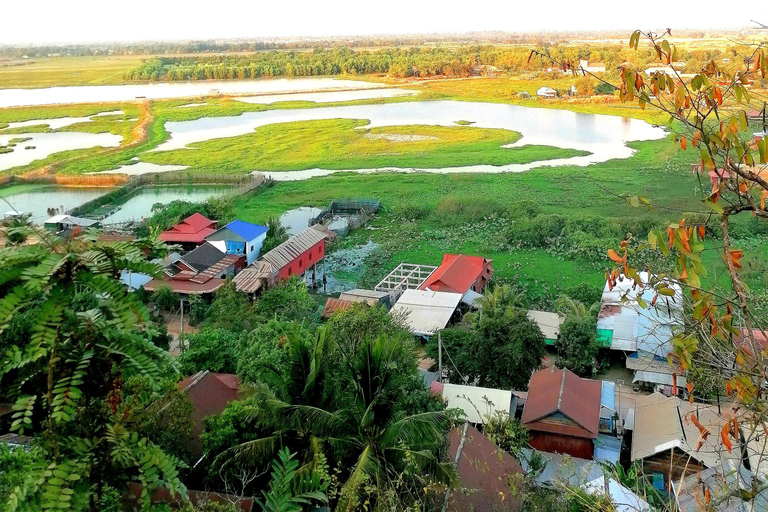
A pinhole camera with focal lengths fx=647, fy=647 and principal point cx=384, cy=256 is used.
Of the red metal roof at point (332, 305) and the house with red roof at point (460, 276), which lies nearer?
the red metal roof at point (332, 305)

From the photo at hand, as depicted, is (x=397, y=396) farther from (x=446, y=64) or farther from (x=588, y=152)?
(x=446, y=64)

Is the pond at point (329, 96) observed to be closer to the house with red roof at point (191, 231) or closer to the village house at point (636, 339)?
the house with red roof at point (191, 231)

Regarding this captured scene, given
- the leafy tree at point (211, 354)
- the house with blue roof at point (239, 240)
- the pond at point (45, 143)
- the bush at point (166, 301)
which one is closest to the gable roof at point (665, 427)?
the leafy tree at point (211, 354)

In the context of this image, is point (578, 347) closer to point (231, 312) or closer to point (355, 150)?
point (231, 312)

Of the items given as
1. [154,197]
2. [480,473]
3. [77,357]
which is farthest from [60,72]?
[77,357]

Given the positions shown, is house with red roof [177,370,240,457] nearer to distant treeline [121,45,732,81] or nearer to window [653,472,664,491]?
window [653,472,664,491]

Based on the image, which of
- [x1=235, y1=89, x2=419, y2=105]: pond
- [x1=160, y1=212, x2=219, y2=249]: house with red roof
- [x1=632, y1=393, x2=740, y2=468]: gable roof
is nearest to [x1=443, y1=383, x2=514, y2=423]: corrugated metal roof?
[x1=632, y1=393, x2=740, y2=468]: gable roof
